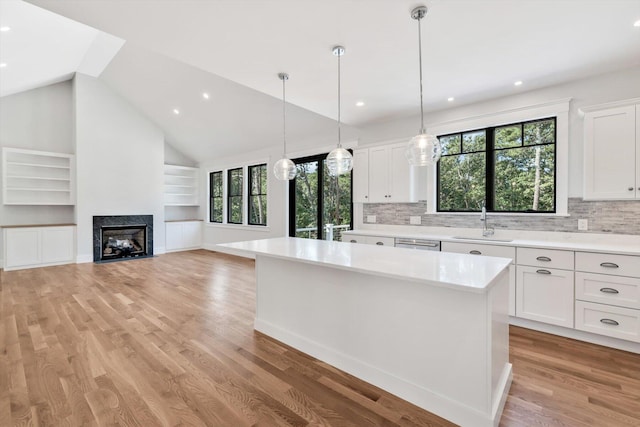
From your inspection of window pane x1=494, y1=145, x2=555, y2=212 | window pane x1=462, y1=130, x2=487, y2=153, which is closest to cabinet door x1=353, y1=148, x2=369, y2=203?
window pane x1=462, y1=130, x2=487, y2=153

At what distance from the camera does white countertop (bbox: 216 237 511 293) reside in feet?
5.48

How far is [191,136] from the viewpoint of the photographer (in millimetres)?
7773

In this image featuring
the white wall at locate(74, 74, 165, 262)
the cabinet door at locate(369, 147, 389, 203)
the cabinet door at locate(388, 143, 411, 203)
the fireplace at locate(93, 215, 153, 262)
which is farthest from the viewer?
the fireplace at locate(93, 215, 153, 262)

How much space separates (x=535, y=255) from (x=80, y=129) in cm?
860

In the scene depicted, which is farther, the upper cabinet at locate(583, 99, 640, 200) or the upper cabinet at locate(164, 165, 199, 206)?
the upper cabinet at locate(164, 165, 199, 206)

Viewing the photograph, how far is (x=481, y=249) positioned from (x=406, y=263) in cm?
169

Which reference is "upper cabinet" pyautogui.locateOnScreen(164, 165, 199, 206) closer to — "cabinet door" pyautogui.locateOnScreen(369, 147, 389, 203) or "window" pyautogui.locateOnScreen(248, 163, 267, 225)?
"window" pyautogui.locateOnScreen(248, 163, 267, 225)

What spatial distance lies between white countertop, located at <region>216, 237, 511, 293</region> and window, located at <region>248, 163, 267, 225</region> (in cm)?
452

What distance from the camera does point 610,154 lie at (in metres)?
2.97

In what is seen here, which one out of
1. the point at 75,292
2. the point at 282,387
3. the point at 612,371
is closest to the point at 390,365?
the point at 282,387

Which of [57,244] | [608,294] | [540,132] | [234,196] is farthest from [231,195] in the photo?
[608,294]

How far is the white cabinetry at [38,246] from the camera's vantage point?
19.4 ft

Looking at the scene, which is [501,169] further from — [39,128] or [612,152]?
[39,128]

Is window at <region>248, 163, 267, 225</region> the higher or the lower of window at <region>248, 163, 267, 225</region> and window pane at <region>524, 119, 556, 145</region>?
the lower
